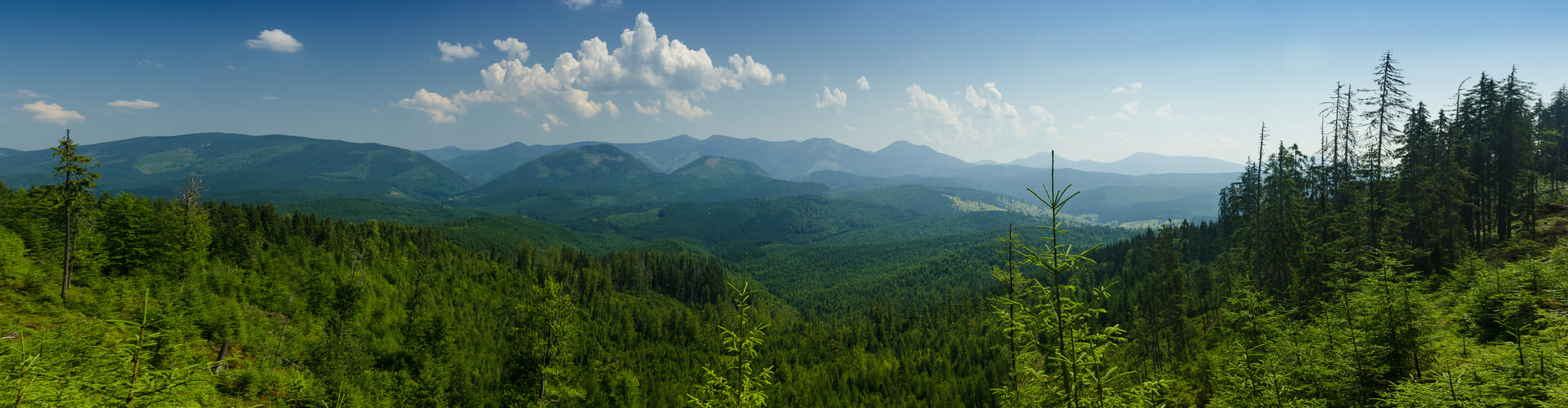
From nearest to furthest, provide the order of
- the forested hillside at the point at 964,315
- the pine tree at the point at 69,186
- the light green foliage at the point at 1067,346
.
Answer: the light green foliage at the point at 1067,346
the forested hillside at the point at 964,315
the pine tree at the point at 69,186

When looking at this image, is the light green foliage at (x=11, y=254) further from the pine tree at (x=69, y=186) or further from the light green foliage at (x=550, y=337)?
the light green foliage at (x=550, y=337)

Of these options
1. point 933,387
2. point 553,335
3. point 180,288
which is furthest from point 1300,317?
point 180,288

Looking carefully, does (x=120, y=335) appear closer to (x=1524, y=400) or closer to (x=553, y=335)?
(x=553, y=335)

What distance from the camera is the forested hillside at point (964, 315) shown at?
10078 mm

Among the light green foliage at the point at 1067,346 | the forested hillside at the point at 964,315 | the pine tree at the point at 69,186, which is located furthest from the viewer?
the pine tree at the point at 69,186

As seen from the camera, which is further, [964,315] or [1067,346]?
[964,315]

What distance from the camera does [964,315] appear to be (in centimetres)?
9088

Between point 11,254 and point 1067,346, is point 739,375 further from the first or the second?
point 11,254

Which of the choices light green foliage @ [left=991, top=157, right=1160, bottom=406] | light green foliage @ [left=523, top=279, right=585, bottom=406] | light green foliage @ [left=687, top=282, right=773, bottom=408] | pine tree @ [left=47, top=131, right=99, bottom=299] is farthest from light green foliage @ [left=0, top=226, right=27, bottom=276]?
light green foliage @ [left=991, top=157, right=1160, bottom=406]

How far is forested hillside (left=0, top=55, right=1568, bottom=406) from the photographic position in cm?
1008

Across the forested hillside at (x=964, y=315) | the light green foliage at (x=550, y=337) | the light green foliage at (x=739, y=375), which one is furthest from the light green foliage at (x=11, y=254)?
the light green foliage at (x=739, y=375)

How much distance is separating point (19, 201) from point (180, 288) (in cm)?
1531

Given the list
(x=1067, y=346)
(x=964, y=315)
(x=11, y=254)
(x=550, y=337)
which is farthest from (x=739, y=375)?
(x=964, y=315)

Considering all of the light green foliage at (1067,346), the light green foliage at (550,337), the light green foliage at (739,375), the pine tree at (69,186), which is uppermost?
the pine tree at (69,186)
